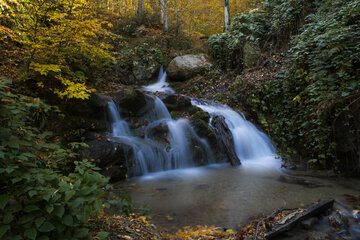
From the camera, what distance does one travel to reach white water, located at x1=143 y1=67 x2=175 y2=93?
11.1 metres

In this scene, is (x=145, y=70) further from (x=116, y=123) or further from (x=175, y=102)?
(x=116, y=123)

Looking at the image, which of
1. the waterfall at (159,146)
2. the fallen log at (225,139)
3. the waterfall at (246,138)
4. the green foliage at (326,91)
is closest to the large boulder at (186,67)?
the waterfall at (246,138)

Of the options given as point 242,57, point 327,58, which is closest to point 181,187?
point 327,58

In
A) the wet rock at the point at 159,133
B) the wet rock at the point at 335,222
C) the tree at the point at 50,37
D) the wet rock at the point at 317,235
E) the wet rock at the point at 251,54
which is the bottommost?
the wet rock at the point at 317,235

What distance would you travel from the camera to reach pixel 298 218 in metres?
3.01

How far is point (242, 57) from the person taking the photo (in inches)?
420

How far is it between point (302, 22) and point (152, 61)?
7731 mm

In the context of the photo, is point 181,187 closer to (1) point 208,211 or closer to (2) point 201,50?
(1) point 208,211

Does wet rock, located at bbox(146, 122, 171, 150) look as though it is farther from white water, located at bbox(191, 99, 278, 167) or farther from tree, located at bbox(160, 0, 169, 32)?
tree, located at bbox(160, 0, 169, 32)

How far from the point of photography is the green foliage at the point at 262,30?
9219 mm

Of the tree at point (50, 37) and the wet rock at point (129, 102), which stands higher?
the tree at point (50, 37)

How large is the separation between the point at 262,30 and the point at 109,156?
953cm

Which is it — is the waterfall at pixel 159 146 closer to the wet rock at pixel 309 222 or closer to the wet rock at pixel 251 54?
the wet rock at pixel 309 222

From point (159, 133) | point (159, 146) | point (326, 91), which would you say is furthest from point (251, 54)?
point (159, 146)
